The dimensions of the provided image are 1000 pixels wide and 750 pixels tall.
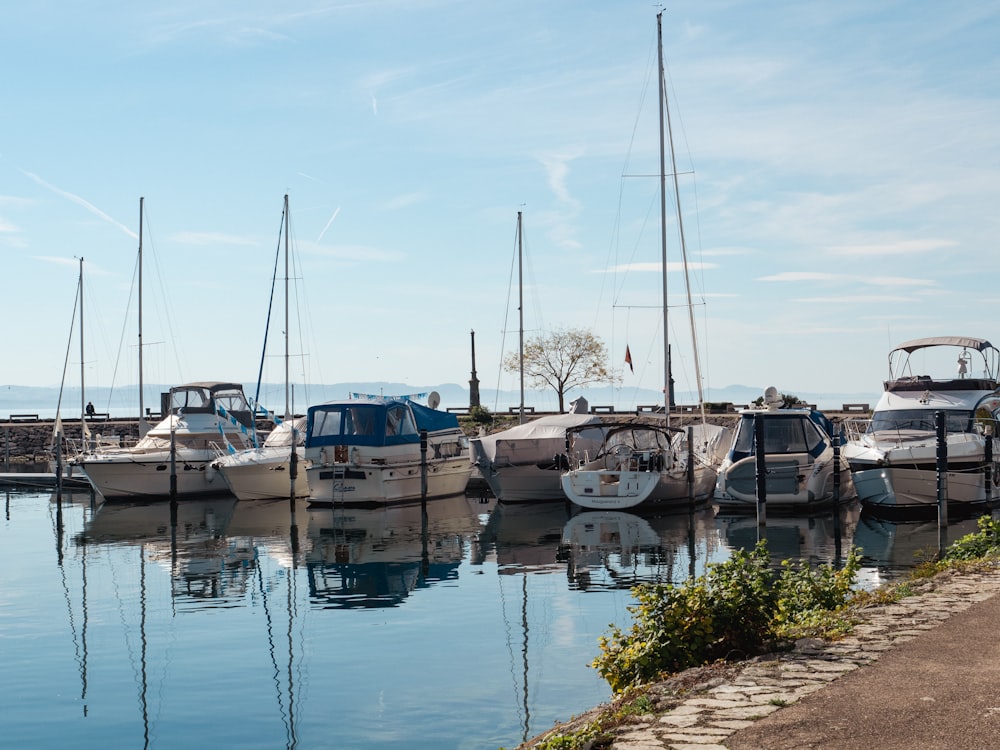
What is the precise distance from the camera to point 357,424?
117 ft

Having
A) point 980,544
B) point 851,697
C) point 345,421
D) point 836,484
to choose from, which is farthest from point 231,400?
point 851,697

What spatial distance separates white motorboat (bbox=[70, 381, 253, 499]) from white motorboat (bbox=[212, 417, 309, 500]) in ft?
3.21

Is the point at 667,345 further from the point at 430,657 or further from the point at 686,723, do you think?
the point at 686,723

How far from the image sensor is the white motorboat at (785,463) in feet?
103

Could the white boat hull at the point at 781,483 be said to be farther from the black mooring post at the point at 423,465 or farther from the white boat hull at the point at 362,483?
the white boat hull at the point at 362,483

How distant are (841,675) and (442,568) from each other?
15862mm

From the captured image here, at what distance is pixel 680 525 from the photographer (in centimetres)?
3081

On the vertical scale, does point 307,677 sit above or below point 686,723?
below

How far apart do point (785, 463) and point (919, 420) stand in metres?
4.02

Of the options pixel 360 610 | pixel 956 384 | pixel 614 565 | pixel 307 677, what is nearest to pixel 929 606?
pixel 307 677

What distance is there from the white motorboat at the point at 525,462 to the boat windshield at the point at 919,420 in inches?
354

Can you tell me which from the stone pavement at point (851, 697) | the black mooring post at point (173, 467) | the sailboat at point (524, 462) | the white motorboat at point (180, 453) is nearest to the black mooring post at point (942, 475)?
the sailboat at point (524, 462)

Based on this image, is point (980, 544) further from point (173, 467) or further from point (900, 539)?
point (173, 467)

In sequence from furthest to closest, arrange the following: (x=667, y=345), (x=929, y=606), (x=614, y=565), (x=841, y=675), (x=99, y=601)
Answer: (x=667, y=345), (x=614, y=565), (x=99, y=601), (x=929, y=606), (x=841, y=675)
